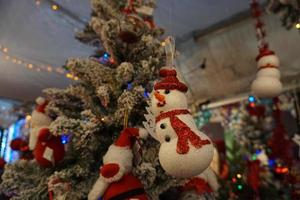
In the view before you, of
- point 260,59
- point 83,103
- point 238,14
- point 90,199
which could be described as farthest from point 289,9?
point 90,199

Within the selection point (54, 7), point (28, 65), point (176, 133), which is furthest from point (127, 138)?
point (28, 65)

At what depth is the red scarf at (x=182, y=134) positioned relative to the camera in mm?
546

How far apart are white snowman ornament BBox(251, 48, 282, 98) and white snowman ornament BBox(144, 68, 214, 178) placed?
680 millimetres

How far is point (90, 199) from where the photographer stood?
29.1 inches

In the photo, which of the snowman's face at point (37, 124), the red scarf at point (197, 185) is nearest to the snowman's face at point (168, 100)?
the red scarf at point (197, 185)

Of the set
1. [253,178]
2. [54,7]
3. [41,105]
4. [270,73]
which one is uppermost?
[54,7]

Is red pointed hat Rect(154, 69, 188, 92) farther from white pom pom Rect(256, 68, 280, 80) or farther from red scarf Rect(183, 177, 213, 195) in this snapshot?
white pom pom Rect(256, 68, 280, 80)

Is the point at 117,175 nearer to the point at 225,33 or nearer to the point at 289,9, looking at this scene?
the point at 289,9

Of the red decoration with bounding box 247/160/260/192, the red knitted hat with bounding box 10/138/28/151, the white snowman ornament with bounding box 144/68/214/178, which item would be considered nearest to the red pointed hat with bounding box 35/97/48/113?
the red knitted hat with bounding box 10/138/28/151

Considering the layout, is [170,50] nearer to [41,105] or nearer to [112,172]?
[112,172]

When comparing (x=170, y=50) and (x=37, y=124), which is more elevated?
(x=170, y=50)

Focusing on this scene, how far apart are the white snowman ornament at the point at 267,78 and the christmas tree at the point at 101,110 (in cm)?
49

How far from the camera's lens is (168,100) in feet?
2.01

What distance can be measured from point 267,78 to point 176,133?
30.6 inches
